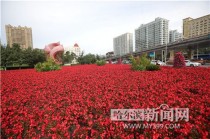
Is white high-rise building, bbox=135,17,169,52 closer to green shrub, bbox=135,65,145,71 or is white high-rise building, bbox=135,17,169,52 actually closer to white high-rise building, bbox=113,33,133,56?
white high-rise building, bbox=113,33,133,56

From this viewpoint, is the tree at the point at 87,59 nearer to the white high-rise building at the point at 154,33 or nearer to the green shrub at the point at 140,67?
the white high-rise building at the point at 154,33

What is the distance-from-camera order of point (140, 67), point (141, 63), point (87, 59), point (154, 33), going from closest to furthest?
point (140, 67) < point (141, 63) < point (87, 59) < point (154, 33)

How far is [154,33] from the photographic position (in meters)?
51.5

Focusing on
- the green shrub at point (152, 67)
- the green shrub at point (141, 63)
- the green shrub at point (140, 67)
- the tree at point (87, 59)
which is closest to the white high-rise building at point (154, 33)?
the tree at point (87, 59)

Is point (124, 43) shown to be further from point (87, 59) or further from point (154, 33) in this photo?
point (87, 59)

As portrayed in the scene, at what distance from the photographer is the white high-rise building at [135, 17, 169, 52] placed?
156 feet

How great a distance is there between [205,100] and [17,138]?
423cm

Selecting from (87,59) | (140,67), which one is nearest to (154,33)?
(87,59)

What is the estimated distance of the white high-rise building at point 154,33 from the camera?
47.6 meters

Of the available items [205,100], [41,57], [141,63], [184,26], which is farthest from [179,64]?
[184,26]

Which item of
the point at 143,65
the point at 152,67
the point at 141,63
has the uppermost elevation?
the point at 141,63

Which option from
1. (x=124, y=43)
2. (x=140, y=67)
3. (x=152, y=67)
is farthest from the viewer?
(x=124, y=43)

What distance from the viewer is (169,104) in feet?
9.94

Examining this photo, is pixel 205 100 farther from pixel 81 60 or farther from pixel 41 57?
pixel 81 60
